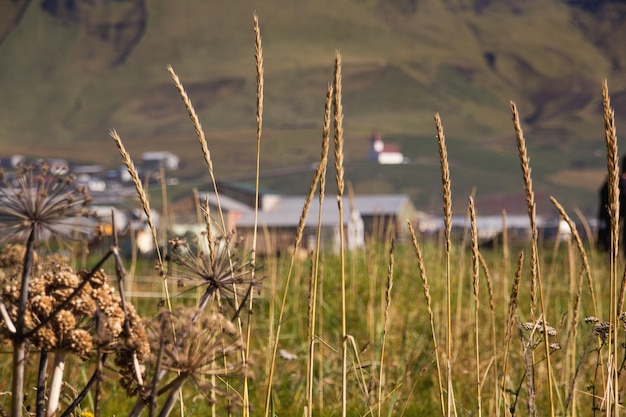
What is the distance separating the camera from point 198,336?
5.78 ft

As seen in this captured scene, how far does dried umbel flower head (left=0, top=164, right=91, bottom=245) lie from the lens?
196cm

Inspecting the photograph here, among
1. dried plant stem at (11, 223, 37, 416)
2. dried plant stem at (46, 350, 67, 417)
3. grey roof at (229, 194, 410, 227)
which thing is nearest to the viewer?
dried plant stem at (11, 223, 37, 416)

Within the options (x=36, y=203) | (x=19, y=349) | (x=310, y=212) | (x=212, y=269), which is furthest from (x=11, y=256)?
(x=310, y=212)

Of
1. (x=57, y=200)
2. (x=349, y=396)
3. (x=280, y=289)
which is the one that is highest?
(x=57, y=200)

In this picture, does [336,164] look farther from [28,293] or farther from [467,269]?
[467,269]

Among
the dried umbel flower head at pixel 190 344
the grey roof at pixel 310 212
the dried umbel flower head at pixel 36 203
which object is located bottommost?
the dried umbel flower head at pixel 190 344

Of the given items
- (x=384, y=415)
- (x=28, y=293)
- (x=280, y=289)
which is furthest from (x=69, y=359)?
(x=28, y=293)

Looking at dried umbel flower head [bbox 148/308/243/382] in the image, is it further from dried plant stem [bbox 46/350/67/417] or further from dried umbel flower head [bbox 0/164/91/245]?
dried umbel flower head [bbox 0/164/91/245]

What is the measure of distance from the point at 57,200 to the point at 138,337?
1.39ft

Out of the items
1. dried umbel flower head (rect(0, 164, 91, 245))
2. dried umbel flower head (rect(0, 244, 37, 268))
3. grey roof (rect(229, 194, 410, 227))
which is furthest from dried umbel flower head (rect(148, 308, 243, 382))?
grey roof (rect(229, 194, 410, 227))

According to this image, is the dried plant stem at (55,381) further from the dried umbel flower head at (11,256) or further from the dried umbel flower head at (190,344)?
the dried umbel flower head at (11,256)

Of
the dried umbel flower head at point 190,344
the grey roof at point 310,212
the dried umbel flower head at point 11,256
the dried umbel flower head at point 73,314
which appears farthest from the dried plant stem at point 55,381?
the grey roof at point 310,212

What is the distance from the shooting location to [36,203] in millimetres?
1981

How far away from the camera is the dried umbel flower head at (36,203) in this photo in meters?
1.96
